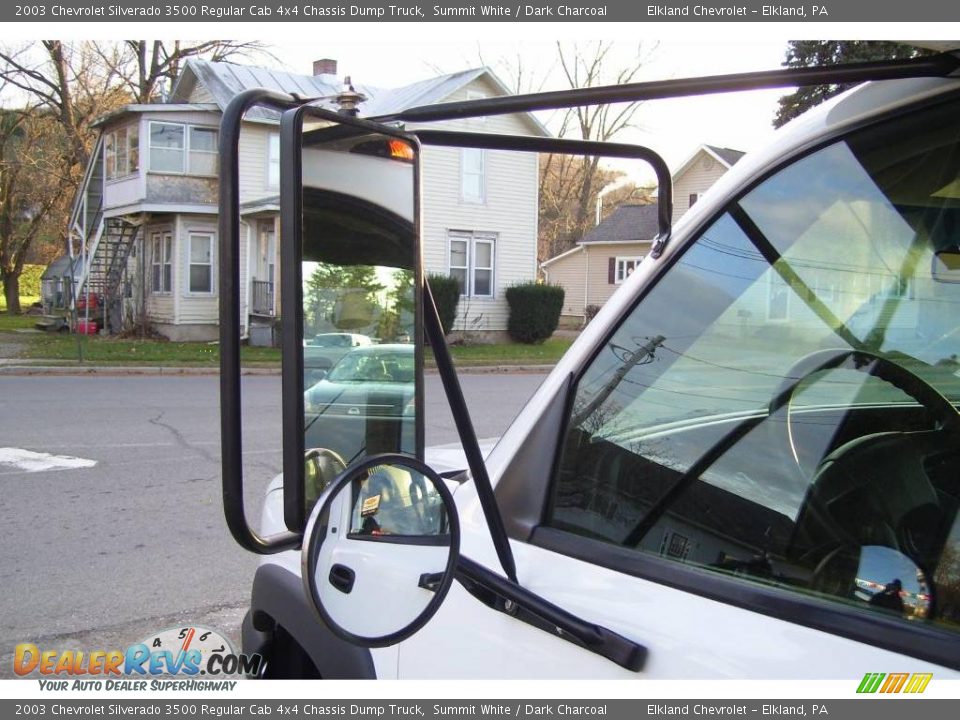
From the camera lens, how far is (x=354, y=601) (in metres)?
1.38

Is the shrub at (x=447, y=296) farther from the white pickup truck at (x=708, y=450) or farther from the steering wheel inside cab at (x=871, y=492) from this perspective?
the steering wheel inside cab at (x=871, y=492)

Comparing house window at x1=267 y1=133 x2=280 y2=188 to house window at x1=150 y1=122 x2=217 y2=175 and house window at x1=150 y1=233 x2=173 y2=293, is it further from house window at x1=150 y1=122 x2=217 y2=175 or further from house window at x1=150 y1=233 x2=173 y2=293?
house window at x1=150 y1=233 x2=173 y2=293

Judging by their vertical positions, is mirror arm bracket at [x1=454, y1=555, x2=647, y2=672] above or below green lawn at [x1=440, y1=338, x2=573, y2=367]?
above

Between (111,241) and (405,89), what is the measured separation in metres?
10.5

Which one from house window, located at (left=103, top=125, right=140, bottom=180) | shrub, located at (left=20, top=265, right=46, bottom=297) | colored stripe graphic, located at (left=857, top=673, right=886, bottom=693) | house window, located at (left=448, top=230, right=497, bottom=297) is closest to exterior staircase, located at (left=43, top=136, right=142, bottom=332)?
house window, located at (left=103, top=125, right=140, bottom=180)

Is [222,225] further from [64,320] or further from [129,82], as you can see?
[129,82]

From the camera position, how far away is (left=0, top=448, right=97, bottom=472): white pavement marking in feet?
27.1

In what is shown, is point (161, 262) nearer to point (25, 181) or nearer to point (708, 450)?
point (25, 181)

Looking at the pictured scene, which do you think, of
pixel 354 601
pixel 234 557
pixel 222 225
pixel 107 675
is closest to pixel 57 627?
pixel 107 675

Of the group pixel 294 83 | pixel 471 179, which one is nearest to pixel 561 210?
pixel 471 179

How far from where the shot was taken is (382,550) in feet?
4.85

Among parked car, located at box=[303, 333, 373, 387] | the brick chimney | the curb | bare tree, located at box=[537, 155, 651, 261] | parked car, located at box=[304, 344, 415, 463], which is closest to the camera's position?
parked car, located at box=[303, 333, 373, 387]

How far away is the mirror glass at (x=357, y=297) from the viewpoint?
1382 mm

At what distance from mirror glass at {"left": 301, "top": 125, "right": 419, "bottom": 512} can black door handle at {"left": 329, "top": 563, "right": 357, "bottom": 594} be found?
0.57 ft
